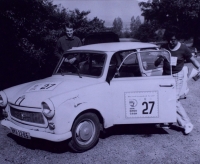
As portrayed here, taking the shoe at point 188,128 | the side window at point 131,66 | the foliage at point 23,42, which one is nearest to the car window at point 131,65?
the side window at point 131,66

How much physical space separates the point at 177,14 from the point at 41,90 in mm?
24957

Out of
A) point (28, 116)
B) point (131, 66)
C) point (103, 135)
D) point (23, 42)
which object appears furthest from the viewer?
point (23, 42)

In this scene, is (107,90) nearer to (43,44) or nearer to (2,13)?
(2,13)

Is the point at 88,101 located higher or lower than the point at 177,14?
lower

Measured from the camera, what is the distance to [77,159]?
13.2 ft

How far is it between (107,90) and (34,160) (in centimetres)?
166

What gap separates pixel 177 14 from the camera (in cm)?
2641

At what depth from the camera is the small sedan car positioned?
3879 millimetres

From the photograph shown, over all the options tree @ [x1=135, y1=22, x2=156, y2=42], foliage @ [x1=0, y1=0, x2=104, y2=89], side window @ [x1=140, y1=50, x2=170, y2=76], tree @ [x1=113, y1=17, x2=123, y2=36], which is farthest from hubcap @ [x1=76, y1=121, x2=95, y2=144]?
tree @ [x1=113, y1=17, x2=123, y2=36]

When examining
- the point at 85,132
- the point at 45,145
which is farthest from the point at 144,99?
the point at 45,145

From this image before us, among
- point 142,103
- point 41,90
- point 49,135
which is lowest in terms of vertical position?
point 49,135

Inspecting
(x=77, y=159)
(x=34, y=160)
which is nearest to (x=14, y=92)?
(x=34, y=160)

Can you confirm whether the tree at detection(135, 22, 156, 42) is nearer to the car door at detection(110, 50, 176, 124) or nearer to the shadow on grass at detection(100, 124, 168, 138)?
the shadow on grass at detection(100, 124, 168, 138)

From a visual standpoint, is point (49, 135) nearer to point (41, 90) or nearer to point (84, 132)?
point (84, 132)
